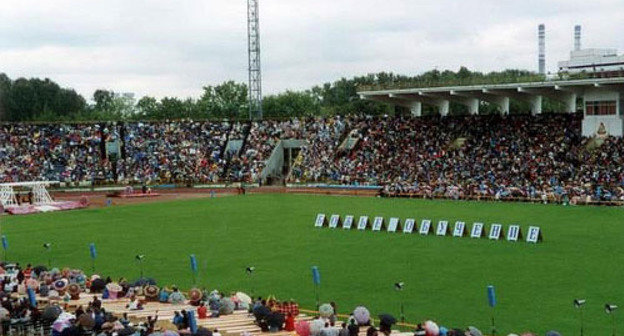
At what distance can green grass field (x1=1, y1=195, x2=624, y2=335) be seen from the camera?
23.7 m

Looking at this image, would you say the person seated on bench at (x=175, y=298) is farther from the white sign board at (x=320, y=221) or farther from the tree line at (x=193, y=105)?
the tree line at (x=193, y=105)

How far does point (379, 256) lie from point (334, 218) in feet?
34.6

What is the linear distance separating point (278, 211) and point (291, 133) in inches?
1168

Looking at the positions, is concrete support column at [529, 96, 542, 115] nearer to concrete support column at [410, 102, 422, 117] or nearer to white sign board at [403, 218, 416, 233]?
concrete support column at [410, 102, 422, 117]

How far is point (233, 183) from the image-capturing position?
75500 mm

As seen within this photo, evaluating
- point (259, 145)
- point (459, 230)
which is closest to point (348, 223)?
point (459, 230)

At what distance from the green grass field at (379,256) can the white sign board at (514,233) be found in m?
0.90

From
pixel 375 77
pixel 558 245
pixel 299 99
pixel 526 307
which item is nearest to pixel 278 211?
pixel 558 245

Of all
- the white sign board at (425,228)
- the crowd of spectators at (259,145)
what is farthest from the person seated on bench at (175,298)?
the crowd of spectators at (259,145)

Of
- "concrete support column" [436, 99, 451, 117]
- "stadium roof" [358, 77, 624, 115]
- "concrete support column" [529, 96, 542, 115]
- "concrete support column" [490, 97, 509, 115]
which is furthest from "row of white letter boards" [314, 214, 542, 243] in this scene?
"concrete support column" [436, 99, 451, 117]

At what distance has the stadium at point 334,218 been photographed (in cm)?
2133

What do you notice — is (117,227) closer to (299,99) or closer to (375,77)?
(299,99)

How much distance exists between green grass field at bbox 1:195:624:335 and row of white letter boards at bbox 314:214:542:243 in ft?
2.44

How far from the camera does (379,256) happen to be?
33.1 metres
